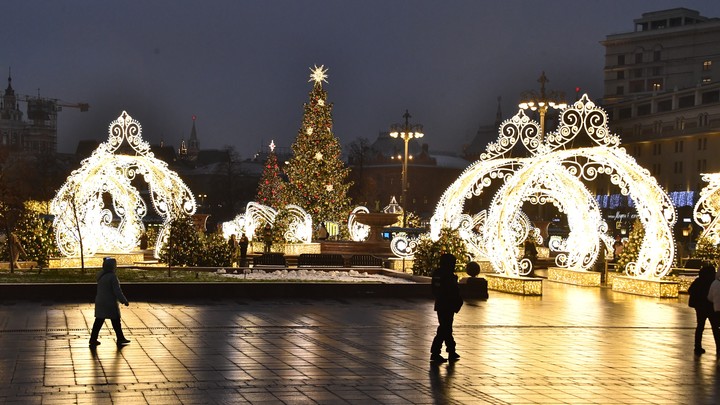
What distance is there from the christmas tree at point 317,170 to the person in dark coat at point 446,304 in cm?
3476

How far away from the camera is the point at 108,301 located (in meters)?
14.6

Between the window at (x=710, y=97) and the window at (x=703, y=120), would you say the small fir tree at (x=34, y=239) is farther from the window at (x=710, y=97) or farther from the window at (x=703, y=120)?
the window at (x=710, y=97)

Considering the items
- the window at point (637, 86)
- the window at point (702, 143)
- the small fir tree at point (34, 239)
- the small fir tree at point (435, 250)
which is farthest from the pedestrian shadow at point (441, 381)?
the window at point (637, 86)

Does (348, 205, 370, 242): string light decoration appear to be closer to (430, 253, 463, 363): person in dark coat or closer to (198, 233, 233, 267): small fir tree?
(198, 233, 233, 267): small fir tree

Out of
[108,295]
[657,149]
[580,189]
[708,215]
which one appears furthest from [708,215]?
[657,149]

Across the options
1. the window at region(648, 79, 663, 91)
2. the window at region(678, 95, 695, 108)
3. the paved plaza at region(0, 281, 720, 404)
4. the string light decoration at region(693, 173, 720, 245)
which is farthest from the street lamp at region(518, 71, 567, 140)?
the window at region(648, 79, 663, 91)

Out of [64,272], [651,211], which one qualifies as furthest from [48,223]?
[651,211]

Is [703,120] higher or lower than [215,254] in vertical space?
higher

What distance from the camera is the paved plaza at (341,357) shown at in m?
11.3

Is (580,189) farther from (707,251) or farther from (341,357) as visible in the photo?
(341,357)

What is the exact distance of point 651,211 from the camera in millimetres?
25703

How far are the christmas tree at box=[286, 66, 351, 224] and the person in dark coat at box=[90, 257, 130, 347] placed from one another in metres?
34.3

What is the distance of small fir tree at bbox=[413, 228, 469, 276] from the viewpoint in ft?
90.4

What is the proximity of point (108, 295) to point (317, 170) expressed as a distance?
3498 cm
